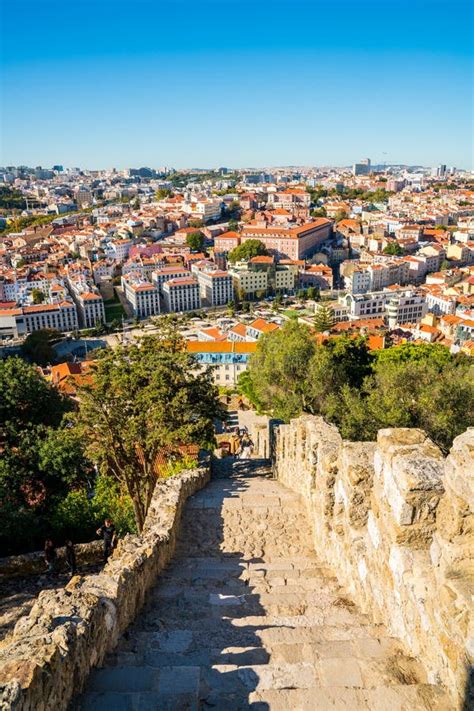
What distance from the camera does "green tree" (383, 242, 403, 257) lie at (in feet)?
322

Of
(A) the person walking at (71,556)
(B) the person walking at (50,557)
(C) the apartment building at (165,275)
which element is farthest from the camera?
(C) the apartment building at (165,275)

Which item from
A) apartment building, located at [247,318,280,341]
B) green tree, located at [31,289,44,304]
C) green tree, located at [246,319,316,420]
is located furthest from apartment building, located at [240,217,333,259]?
green tree, located at [246,319,316,420]

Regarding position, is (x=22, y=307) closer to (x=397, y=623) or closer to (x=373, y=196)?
(x=397, y=623)

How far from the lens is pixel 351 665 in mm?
3941

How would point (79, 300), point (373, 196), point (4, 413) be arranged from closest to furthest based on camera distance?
1. point (4, 413)
2. point (79, 300)
3. point (373, 196)

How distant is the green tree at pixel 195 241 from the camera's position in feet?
351

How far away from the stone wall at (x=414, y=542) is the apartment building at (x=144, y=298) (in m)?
76.2

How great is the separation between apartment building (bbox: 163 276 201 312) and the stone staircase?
75.6 metres

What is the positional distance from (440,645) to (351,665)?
2.23 feet

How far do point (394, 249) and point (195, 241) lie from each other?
3969 cm

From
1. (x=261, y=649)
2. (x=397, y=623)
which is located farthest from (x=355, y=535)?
(x=261, y=649)

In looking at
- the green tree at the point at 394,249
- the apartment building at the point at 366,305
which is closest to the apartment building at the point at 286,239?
the green tree at the point at 394,249

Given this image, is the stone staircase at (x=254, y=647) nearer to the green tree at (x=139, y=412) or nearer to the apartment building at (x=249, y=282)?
the green tree at (x=139, y=412)

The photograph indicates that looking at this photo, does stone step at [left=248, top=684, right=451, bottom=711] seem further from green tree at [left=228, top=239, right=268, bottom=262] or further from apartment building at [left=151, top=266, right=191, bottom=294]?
green tree at [left=228, top=239, right=268, bottom=262]
